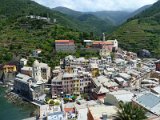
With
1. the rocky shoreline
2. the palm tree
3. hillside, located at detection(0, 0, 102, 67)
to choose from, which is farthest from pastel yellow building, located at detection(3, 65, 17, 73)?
the palm tree

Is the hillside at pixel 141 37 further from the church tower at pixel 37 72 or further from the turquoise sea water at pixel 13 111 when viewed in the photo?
the turquoise sea water at pixel 13 111

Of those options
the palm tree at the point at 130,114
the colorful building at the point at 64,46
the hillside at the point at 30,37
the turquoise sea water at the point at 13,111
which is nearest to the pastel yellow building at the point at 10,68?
the hillside at the point at 30,37

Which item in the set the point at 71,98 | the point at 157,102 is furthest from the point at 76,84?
the point at 157,102

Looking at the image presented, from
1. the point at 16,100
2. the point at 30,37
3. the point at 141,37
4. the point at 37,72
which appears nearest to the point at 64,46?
the point at 30,37

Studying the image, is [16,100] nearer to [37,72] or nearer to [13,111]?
[13,111]

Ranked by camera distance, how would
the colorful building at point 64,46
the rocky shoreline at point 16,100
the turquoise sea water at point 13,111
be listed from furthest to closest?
the colorful building at point 64,46 < the rocky shoreline at point 16,100 < the turquoise sea water at point 13,111

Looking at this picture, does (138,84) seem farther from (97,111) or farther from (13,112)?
(97,111)

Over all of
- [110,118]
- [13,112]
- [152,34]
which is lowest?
[13,112]
